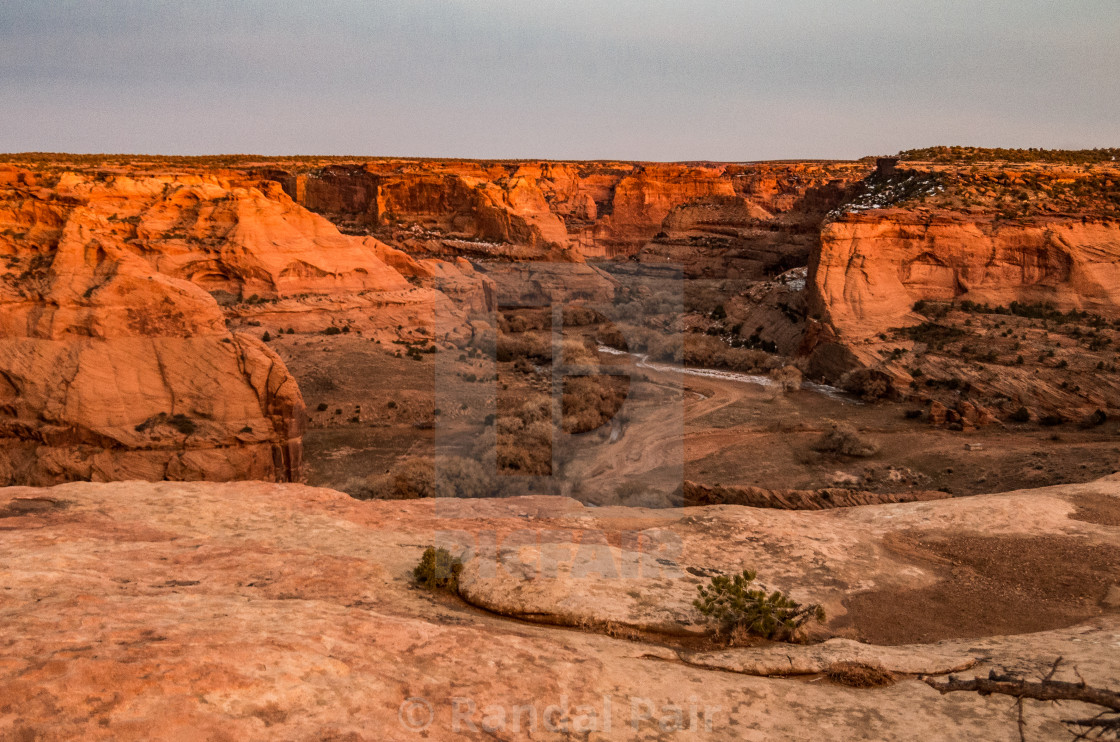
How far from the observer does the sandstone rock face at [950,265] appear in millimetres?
26234

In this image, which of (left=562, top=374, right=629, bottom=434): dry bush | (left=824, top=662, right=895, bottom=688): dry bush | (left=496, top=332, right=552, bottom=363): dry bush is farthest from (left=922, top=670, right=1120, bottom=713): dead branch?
(left=496, top=332, right=552, bottom=363): dry bush

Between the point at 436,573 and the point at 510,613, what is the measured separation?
2.60 ft

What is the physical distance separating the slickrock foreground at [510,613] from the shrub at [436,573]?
5.1 inches

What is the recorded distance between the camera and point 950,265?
27.3m

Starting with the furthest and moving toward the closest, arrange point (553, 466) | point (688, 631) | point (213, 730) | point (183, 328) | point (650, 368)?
1. point (650, 368)
2. point (553, 466)
3. point (183, 328)
4. point (688, 631)
5. point (213, 730)

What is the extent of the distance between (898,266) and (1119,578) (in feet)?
72.5

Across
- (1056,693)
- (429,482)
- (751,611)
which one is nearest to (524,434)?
(429,482)

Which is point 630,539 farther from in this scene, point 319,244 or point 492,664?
point 319,244

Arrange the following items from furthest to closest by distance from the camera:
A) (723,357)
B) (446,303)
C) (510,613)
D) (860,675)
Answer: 1. (723,357)
2. (446,303)
3. (510,613)
4. (860,675)

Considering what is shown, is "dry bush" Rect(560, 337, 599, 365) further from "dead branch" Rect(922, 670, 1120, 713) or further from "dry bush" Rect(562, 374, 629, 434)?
"dead branch" Rect(922, 670, 1120, 713)

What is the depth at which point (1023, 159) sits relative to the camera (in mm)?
38000

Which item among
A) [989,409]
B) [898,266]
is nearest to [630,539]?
[989,409]

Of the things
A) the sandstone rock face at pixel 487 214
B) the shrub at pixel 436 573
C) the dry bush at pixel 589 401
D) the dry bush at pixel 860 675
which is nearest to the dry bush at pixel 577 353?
the dry bush at pixel 589 401

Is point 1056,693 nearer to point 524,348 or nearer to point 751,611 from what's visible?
point 751,611
